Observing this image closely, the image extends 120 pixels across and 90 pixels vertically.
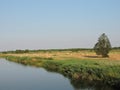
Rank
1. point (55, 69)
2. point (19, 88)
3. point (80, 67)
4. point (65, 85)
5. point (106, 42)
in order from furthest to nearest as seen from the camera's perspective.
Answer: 1. point (106, 42)
2. point (55, 69)
3. point (80, 67)
4. point (65, 85)
5. point (19, 88)

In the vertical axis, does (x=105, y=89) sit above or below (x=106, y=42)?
below

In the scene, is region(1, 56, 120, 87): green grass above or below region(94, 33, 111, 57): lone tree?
below

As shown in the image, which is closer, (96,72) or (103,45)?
(96,72)

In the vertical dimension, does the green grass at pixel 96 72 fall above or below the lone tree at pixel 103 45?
below

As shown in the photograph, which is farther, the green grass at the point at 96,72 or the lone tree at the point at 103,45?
the lone tree at the point at 103,45

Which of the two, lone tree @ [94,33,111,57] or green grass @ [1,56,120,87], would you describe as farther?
lone tree @ [94,33,111,57]

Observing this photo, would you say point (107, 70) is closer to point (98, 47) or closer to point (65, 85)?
point (65, 85)

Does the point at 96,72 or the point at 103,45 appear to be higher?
the point at 103,45

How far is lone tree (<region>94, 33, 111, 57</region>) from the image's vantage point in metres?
69.8

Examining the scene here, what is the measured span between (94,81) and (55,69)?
18.3m

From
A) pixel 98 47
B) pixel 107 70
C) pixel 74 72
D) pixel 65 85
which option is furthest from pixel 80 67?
pixel 98 47

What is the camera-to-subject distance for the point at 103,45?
2731 inches

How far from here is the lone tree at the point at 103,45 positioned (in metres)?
69.8

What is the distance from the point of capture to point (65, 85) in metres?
33.7
